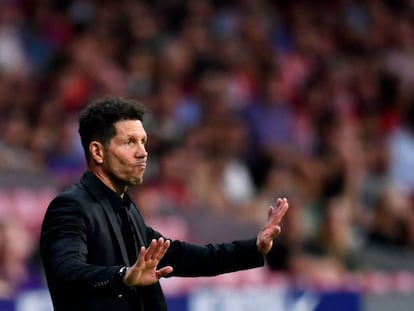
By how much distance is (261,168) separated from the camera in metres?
11.8

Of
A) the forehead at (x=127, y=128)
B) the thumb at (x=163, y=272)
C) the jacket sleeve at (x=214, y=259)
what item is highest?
the forehead at (x=127, y=128)

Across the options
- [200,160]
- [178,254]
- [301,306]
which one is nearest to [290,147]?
[200,160]

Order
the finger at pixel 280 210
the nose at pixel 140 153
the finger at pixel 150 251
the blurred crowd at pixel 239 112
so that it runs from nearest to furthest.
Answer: the finger at pixel 150 251, the nose at pixel 140 153, the finger at pixel 280 210, the blurred crowd at pixel 239 112

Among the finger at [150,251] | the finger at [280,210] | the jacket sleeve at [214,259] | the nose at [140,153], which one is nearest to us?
the finger at [150,251]

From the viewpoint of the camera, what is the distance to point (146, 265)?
14.8 ft

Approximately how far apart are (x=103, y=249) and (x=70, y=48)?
7213 millimetres

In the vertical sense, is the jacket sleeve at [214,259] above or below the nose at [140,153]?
below

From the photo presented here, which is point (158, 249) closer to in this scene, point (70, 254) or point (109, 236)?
point (70, 254)

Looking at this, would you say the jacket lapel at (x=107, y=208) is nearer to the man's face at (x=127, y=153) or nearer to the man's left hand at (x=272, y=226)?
the man's face at (x=127, y=153)

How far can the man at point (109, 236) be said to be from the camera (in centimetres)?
464

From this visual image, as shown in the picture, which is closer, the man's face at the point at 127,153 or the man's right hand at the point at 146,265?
the man's right hand at the point at 146,265

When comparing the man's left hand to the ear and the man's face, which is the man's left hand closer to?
the man's face

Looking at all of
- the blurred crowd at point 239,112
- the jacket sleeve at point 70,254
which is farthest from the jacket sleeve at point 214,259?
the blurred crowd at point 239,112

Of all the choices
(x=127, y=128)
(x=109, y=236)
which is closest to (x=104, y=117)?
(x=127, y=128)
